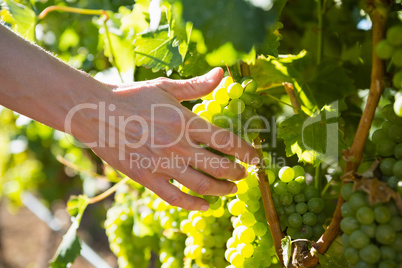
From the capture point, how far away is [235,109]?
2.35ft

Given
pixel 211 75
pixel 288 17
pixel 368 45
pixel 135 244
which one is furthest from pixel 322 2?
pixel 135 244

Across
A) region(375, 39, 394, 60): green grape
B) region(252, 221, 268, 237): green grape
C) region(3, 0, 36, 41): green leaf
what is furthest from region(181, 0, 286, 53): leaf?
region(3, 0, 36, 41): green leaf

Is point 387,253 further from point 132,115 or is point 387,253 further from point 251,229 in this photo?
point 132,115

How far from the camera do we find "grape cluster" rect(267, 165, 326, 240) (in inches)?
28.4

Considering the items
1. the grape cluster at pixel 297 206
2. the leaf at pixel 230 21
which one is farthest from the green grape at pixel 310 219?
the leaf at pixel 230 21

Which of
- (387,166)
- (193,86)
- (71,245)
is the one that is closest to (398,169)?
(387,166)

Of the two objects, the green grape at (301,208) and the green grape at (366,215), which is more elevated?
the green grape at (366,215)

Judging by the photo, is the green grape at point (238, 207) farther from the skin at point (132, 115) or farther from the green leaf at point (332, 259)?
the green leaf at point (332, 259)

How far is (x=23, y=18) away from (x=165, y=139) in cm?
64

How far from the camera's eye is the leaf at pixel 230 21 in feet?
1.74

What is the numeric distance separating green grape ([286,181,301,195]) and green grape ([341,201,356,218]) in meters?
0.16

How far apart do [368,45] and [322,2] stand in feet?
0.59

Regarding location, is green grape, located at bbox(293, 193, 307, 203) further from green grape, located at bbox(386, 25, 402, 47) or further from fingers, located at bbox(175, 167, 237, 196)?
green grape, located at bbox(386, 25, 402, 47)

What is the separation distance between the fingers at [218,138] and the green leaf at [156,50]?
24 cm
